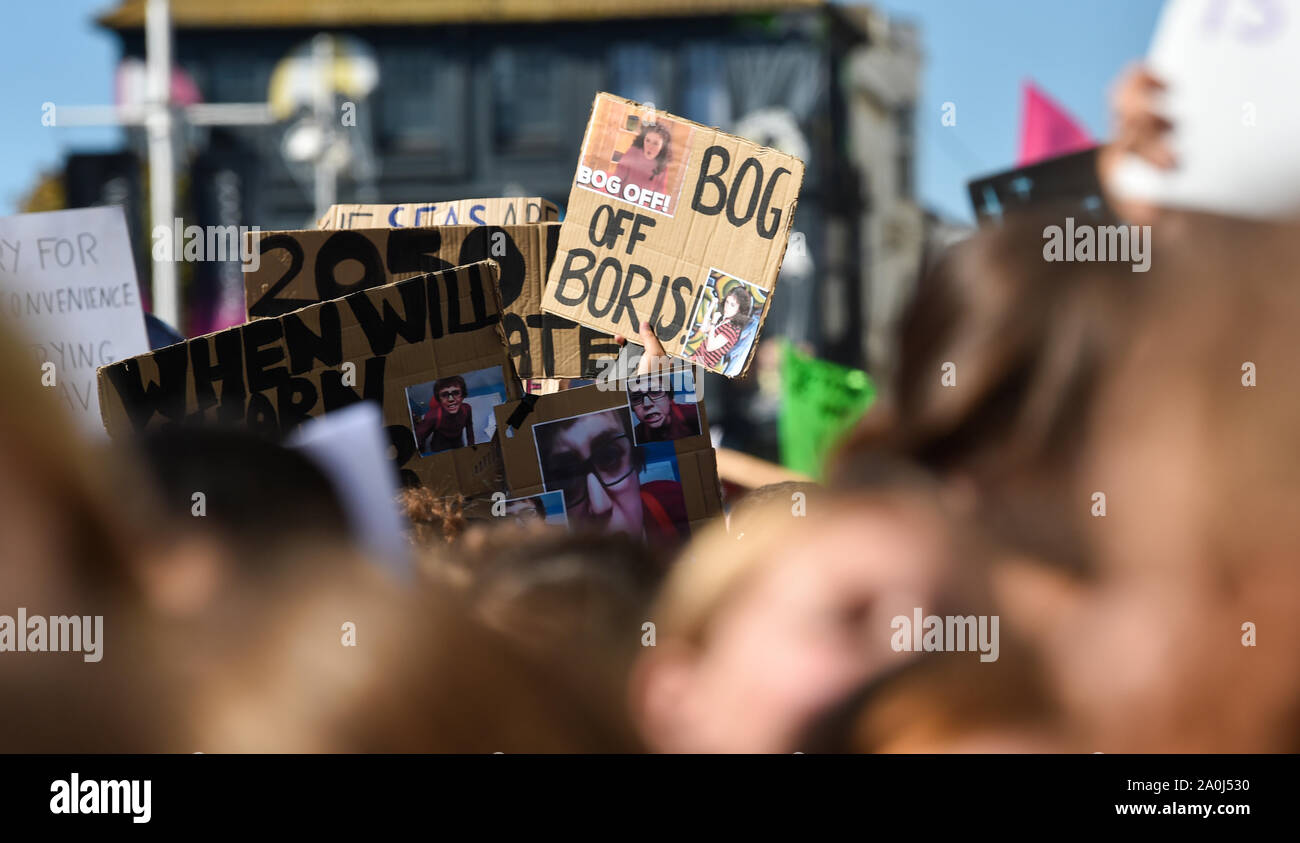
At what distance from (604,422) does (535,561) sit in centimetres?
111

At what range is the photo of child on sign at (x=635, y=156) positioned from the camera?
3.42 meters

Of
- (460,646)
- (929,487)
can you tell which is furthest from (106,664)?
(929,487)

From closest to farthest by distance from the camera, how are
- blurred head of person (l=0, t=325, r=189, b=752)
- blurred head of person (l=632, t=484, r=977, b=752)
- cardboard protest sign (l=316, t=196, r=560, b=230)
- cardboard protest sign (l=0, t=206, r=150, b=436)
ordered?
blurred head of person (l=0, t=325, r=189, b=752) → blurred head of person (l=632, t=484, r=977, b=752) → cardboard protest sign (l=0, t=206, r=150, b=436) → cardboard protest sign (l=316, t=196, r=560, b=230)

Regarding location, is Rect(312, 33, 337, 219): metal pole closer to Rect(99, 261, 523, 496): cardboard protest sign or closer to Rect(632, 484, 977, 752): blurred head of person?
Rect(99, 261, 523, 496): cardboard protest sign

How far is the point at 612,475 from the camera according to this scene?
2949 mm

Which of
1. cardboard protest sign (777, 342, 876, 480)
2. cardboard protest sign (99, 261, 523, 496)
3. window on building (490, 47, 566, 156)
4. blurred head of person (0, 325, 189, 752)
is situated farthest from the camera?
window on building (490, 47, 566, 156)

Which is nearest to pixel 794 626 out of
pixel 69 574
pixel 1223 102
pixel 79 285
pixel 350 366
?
pixel 69 574

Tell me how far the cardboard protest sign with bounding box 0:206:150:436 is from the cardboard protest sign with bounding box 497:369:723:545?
3.66ft

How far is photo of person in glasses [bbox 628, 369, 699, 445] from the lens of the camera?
9.76ft

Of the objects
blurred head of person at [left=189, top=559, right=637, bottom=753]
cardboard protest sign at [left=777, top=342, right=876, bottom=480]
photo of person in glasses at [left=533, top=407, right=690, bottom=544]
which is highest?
blurred head of person at [left=189, top=559, right=637, bottom=753]

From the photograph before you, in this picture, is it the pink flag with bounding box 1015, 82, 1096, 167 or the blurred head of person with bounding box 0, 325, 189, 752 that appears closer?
the blurred head of person with bounding box 0, 325, 189, 752

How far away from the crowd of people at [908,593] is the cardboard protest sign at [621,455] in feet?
4.59

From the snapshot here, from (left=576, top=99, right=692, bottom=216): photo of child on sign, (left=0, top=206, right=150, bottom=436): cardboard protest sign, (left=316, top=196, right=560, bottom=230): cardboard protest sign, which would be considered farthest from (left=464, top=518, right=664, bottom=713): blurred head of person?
(left=316, top=196, right=560, bottom=230): cardboard protest sign

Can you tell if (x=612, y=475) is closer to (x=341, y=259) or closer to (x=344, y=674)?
(x=341, y=259)
